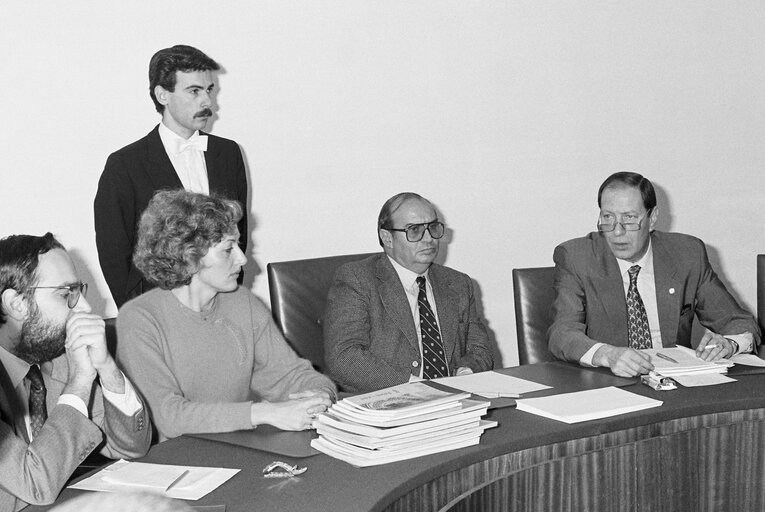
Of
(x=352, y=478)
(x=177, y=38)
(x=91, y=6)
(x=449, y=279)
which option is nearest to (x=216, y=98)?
(x=177, y=38)

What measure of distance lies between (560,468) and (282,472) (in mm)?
590

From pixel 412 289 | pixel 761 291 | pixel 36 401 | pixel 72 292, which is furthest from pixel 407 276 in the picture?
pixel 36 401

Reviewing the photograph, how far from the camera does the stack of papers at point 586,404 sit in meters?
2.36

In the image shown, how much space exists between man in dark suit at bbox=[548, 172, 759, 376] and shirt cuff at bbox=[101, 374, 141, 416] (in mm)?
1491

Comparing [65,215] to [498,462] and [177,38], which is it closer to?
[177,38]

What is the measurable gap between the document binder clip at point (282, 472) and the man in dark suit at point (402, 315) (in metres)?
1.28

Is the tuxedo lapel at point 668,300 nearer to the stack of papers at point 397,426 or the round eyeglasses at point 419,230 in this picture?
the round eyeglasses at point 419,230

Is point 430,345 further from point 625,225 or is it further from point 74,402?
point 74,402

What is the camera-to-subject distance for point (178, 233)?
8.74ft

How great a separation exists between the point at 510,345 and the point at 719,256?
126 cm

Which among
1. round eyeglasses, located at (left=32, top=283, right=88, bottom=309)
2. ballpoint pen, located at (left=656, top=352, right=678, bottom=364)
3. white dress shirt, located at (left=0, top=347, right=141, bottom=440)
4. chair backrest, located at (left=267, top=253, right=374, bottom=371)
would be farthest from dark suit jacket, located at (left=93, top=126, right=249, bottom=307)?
ballpoint pen, located at (left=656, top=352, right=678, bottom=364)

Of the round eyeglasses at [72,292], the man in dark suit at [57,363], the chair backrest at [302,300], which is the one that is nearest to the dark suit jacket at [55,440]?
the man in dark suit at [57,363]

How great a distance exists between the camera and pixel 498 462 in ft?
7.20

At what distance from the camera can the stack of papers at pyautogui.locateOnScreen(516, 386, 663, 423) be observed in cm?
236
